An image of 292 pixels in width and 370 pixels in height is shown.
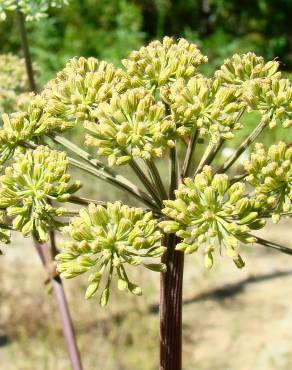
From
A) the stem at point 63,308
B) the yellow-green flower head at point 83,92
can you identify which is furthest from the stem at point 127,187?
the stem at point 63,308

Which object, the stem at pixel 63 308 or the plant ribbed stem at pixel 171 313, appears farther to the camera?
the stem at pixel 63 308

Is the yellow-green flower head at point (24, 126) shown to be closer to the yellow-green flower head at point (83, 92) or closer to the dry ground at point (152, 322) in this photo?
the yellow-green flower head at point (83, 92)

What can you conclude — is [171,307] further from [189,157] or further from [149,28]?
[149,28]

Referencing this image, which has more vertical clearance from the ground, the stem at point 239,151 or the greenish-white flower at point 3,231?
the stem at point 239,151

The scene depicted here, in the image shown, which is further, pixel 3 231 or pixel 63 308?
pixel 63 308

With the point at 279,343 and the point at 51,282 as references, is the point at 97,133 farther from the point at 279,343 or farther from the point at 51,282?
the point at 279,343

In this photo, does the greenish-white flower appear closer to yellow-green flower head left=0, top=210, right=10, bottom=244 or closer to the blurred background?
yellow-green flower head left=0, top=210, right=10, bottom=244

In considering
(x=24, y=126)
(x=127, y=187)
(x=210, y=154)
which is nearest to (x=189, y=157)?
(x=210, y=154)
